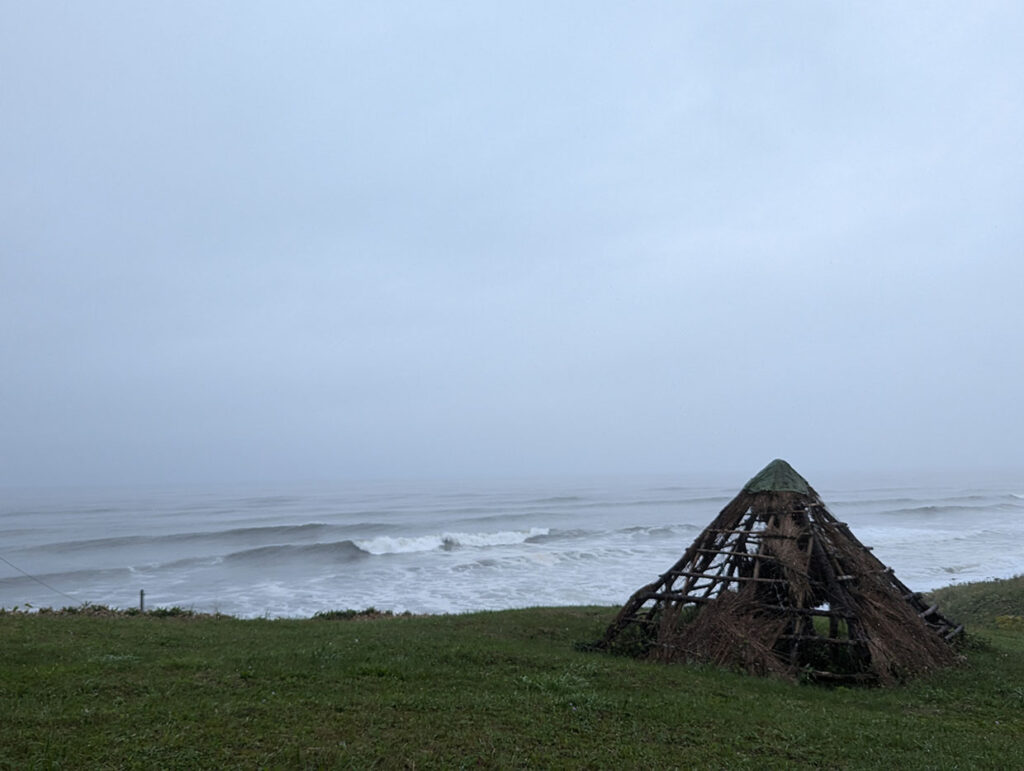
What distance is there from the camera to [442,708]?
856 centimetres

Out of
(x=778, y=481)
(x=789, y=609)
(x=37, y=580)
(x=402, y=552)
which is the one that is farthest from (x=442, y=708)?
(x=402, y=552)

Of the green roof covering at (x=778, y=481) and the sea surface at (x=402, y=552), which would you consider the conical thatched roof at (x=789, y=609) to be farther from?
the sea surface at (x=402, y=552)

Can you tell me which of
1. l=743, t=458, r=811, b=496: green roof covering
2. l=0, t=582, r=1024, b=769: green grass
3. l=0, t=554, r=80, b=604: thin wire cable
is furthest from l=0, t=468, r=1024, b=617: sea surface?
l=0, t=582, r=1024, b=769: green grass

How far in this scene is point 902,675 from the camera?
11688 mm

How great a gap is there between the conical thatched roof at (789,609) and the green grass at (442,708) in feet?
2.18

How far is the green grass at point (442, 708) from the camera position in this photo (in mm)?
7055

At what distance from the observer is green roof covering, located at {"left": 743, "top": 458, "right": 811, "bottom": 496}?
599 inches

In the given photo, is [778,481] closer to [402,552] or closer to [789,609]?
[789,609]

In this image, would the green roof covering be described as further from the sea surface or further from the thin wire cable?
the thin wire cable

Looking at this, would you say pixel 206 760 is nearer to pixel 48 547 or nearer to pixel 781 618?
pixel 781 618

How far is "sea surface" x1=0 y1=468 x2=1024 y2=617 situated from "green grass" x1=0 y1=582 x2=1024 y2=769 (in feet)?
44.0

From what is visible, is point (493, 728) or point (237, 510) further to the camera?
point (237, 510)

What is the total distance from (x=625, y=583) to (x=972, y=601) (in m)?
13.0

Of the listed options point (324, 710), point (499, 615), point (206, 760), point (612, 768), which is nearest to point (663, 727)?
point (612, 768)
